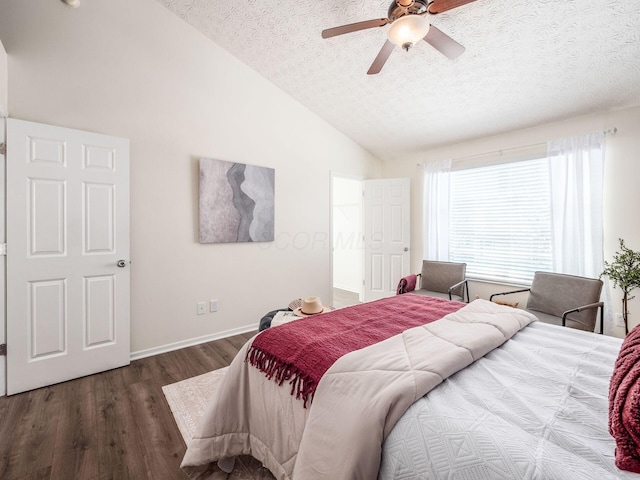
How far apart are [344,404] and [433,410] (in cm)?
27

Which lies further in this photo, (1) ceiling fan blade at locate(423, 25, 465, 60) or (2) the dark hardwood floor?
(1) ceiling fan blade at locate(423, 25, 465, 60)

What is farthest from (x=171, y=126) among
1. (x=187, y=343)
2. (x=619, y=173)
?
(x=619, y=173)

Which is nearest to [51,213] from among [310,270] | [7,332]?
[7,332]

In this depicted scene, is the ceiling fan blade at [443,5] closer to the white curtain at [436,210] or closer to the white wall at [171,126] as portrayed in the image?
the white wall at [171,126]

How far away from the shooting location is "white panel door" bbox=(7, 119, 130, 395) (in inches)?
83.5

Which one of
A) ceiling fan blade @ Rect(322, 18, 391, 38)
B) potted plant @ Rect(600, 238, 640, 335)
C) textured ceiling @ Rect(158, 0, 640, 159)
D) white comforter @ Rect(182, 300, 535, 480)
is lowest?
white comforter @ Rect(182, 300, 535, 480)

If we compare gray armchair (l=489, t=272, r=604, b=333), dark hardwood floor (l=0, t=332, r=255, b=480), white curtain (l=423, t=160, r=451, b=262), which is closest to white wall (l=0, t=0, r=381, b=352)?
dark hardwood floor (l=0, t=332, r=255, b=480)

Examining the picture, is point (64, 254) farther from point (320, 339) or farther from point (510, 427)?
point (510, 427)

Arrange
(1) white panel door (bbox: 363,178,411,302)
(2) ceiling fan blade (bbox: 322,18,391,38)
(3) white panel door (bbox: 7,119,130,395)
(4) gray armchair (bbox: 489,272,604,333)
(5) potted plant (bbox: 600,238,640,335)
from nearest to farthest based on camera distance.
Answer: (2) ceiling fan blade (bbox: 322,18,391,38)
(3) white panel door (bbox: 7,119,130,395)
(4) gray armchair (bbox: 489,272,604,333)
(5) potted plant (bbox: 600,238,640,335)
(1) white panel door (bbox: 363,178,411,302)

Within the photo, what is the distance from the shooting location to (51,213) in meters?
2.24

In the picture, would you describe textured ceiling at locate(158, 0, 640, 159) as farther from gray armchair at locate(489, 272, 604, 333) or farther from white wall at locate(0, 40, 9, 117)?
gray armchair at locate(489, 272, 604, 333)

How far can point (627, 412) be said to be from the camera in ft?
2.22

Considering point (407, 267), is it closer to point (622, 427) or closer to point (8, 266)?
point (622, 427)

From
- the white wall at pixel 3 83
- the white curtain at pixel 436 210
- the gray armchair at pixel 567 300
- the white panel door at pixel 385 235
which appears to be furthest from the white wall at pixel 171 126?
the gray armchair at pixel 567 300
